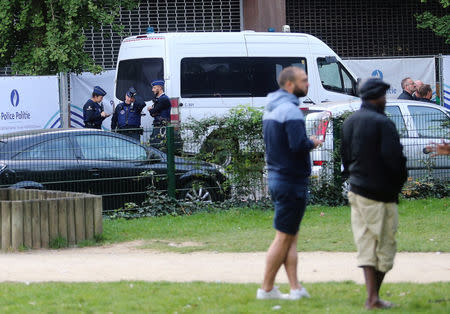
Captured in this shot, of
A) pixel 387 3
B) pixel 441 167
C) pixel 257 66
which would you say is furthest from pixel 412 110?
pixel 387 3

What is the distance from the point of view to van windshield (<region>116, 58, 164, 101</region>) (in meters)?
17.4

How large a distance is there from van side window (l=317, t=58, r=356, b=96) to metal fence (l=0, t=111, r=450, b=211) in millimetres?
5106

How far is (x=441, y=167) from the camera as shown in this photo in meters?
13.6

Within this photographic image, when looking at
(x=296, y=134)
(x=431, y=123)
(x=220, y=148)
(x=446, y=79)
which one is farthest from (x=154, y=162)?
(x=446, y=79)

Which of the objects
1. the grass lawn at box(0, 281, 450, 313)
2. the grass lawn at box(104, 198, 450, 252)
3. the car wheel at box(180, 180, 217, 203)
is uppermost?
the car wheel at box(180, 180, 217, 203)

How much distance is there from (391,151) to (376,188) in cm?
31

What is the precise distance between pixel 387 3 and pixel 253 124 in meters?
14.9

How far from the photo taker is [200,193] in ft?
42.7

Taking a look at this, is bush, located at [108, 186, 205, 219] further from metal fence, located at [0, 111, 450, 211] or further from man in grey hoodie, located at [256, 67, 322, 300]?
man in grey hoodie, located at [256, 67, 322, 300]

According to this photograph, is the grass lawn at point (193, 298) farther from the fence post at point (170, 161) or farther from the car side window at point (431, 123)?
the car side window at point (431, 123)

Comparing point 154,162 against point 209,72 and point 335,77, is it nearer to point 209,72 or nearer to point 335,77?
point 209,72

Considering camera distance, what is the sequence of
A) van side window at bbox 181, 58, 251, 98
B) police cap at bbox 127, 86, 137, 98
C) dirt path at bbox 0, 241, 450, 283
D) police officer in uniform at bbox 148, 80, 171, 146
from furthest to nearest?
van side window at bbox 181, 58, 251, 98
police cap at bbox 127, 86, 137, 98
police officer in uniform at bbox 148, 80, 171, 146
dirt path at bbox 0, 241, 450, 283

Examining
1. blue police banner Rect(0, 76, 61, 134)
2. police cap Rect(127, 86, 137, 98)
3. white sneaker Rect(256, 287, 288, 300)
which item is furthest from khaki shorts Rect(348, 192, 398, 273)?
blue police banner Rect(0, 76, 61, 134)

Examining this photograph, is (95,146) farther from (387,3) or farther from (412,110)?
(387,3)
